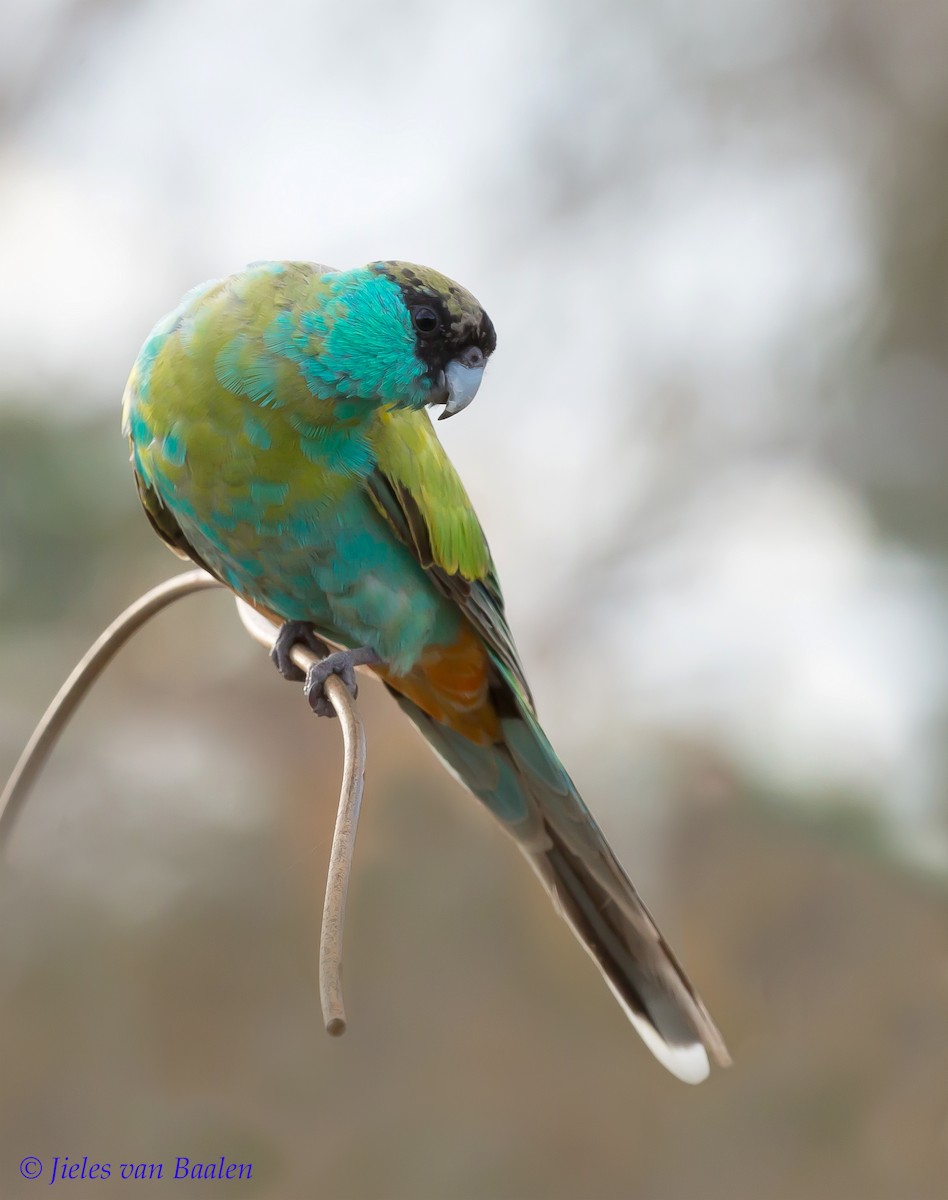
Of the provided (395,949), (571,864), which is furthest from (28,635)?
(571,864)

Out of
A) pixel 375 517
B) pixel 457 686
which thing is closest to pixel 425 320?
pixel 375 517

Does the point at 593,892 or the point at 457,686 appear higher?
the point at 457,686

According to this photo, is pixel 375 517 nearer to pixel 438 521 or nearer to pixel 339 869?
pixel 438 521

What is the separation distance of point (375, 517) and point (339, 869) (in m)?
1.09

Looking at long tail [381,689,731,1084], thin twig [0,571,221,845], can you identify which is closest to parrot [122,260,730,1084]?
long tail [381,689,731,1084]

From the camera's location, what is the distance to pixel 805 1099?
15.6 ft

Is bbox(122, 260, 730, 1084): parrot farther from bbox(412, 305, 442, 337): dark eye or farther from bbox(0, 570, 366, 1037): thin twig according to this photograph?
bbox(0, 570, 366, 1037): thin twig

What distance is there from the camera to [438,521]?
7.55 feet

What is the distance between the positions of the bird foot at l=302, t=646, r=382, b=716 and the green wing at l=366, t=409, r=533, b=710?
0.23 m

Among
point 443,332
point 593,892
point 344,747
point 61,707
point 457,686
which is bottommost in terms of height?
point 593,892

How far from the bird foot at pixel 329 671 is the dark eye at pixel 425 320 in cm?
63

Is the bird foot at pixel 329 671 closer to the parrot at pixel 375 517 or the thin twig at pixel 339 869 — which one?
the parrot at pixel 375 517

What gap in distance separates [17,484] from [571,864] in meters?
2.93

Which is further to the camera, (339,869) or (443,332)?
(443,332)
